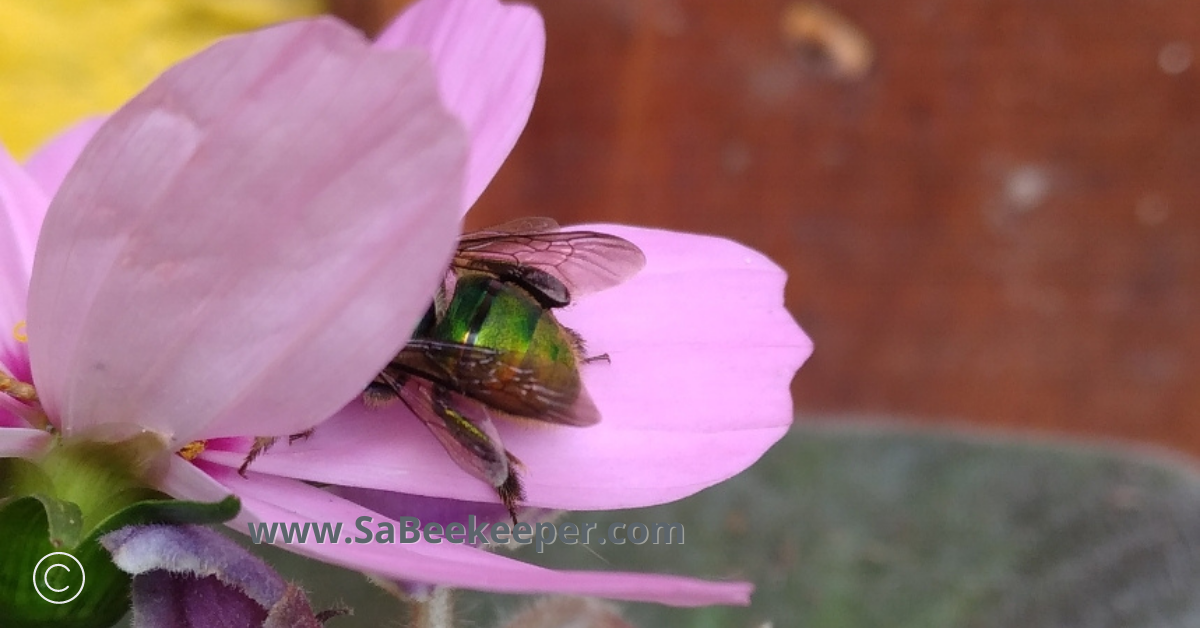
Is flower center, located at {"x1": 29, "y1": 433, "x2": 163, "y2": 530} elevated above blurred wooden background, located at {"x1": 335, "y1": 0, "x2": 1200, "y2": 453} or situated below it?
below

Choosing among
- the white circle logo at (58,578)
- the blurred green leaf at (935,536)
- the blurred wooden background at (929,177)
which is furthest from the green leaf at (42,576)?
the blurred wooden background at (929,177)

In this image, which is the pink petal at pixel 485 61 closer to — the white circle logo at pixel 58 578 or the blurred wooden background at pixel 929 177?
the white circle logo at pixel 58 578

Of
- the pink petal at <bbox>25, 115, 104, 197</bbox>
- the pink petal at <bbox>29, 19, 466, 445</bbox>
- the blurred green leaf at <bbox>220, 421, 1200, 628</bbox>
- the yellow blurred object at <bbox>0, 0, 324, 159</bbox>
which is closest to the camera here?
the pink petal at <bbox>29, 19, 466, 445</bbox>

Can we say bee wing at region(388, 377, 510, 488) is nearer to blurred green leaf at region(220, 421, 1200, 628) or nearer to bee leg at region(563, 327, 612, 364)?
bee leg at region(563, 327, 612, 364)

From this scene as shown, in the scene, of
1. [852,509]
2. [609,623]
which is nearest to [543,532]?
[609,623]

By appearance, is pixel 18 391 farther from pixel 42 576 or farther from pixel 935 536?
pixel 935 536

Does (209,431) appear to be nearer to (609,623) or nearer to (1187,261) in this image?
(609,623)

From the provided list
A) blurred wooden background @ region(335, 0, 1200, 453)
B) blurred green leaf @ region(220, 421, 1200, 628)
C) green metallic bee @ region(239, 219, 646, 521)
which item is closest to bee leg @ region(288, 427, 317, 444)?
green metallic bee @ region(239, 219, 646, 521)
